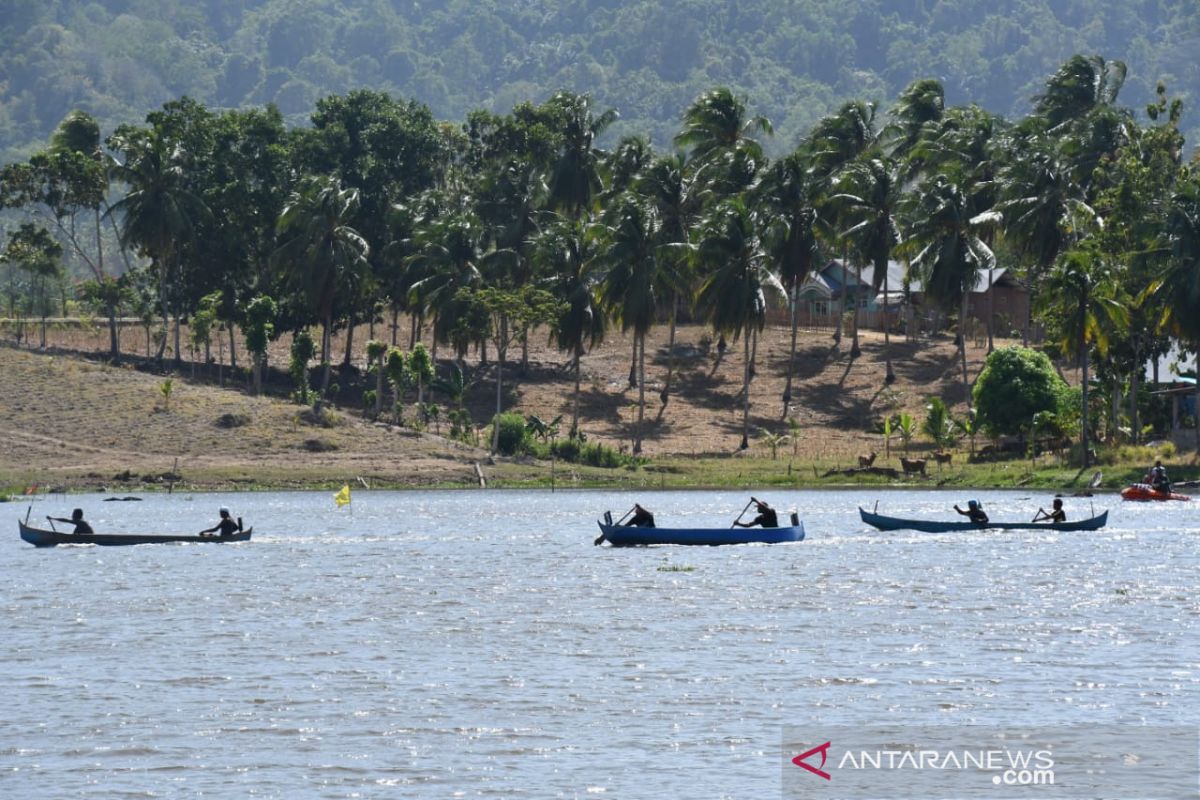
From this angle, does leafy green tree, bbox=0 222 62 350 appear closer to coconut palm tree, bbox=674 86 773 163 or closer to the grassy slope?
the grassy slope

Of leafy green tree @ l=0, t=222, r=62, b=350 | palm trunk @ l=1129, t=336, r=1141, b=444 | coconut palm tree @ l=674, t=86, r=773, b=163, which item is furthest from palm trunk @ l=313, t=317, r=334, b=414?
palm trunk @ l=1129, t=336, r=1141, b=444

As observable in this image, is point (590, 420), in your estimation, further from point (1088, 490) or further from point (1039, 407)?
point (1088, 490)

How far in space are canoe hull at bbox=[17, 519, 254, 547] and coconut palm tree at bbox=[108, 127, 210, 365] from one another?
157 feet

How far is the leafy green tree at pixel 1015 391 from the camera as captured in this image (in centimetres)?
9094

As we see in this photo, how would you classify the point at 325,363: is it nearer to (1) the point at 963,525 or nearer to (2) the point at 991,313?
(2) the point at 991,313

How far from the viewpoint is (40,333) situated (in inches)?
4641

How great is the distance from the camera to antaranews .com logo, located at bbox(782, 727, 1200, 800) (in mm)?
24875

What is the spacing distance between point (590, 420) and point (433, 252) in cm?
1308

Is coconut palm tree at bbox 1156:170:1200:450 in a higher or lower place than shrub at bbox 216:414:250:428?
higher

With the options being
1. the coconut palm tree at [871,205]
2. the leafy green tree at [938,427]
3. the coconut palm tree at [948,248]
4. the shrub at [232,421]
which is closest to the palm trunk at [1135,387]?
the leafy green tree at [938,427]

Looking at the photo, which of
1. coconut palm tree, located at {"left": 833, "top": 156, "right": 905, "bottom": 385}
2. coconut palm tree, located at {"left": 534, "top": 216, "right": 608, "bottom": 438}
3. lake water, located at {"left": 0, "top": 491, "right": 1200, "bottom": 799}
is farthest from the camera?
coconut palm tree, located at {"left": 833, "top": 156, "right": 905, "bottom": 385}

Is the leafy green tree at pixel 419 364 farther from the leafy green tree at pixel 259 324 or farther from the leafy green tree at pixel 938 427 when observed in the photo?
the leafy green tree at pixel 938 427

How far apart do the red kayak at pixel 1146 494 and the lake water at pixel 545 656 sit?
12.1 metres

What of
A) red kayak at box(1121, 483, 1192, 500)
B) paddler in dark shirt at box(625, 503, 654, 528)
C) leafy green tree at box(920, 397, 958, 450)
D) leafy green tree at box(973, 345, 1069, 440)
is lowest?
paddler in dark shirt at box(625, 503, 654, 528)
